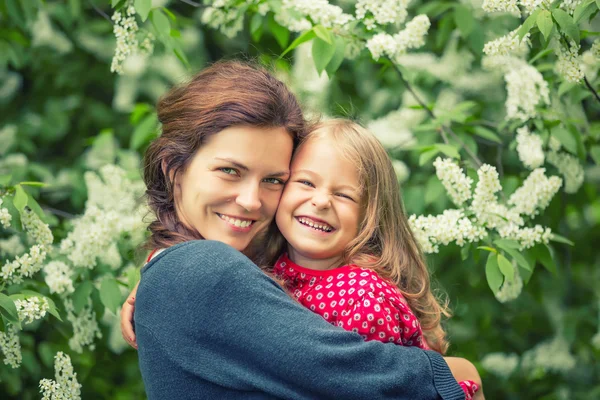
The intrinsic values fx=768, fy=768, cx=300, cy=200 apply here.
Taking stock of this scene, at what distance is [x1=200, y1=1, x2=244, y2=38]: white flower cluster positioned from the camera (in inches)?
119

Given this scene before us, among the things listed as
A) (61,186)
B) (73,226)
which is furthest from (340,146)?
(61,186)

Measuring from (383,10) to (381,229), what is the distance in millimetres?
870

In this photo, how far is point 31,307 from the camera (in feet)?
7.38

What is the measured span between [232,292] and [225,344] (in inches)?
4.8

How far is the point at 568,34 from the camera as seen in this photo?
214cm

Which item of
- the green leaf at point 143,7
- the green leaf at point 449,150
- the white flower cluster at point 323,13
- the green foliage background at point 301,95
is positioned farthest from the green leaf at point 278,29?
the green leaf at point 449,150

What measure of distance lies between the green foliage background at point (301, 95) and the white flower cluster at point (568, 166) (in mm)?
81

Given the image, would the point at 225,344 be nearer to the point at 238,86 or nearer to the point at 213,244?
the point at 213,244

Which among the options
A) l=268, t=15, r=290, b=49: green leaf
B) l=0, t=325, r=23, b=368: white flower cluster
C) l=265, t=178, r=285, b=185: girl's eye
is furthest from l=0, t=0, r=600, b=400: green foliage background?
l=265, t=178, r=285, b=185: girl's eye

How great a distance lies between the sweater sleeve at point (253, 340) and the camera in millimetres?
1770

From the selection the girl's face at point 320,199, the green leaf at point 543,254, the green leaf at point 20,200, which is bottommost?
the green leaf at point 543,254

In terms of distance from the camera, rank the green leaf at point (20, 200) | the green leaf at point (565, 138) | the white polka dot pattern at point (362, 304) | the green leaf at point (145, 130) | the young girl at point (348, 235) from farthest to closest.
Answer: the green leaf at point (145, 130) < the green leaf at point (565, 138) < the green leaf at point (20, 200) < the young girl at point (348, 235) < the white polka dot pattern at point (362, 304)

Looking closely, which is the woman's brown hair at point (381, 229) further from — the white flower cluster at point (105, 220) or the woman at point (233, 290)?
the white flower cluster at point (105, 220)

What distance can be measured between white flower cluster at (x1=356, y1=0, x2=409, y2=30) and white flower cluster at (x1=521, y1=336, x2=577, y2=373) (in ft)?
6.68
